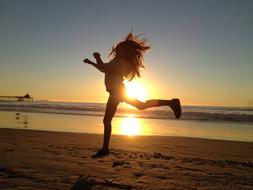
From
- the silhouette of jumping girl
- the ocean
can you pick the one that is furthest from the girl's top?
the ocean

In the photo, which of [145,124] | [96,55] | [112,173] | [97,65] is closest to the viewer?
[112,173]

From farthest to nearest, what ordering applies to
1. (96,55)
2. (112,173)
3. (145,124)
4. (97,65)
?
(145,124)
(96,55)
(97,65)
(112,173)

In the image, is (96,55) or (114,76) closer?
(114,76)

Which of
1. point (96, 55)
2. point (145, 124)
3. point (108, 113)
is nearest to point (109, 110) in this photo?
point (108, 113)

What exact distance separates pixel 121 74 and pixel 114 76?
164 millimetres

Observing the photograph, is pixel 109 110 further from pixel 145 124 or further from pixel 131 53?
pixel 145 124

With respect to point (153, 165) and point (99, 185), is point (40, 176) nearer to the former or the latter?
point (99, 185)

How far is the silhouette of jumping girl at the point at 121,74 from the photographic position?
666cm

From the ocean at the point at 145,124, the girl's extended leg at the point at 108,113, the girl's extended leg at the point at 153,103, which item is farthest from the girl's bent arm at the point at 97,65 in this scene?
the ocean at the point at 145,124

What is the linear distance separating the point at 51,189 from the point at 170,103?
358cm

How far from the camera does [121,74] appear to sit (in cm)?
672

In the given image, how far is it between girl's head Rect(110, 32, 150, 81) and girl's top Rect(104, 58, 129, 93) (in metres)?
0.27

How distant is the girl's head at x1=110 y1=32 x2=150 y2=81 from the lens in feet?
23.1

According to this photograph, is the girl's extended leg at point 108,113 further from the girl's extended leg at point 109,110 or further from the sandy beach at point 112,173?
the sandy beach at point 112,173
